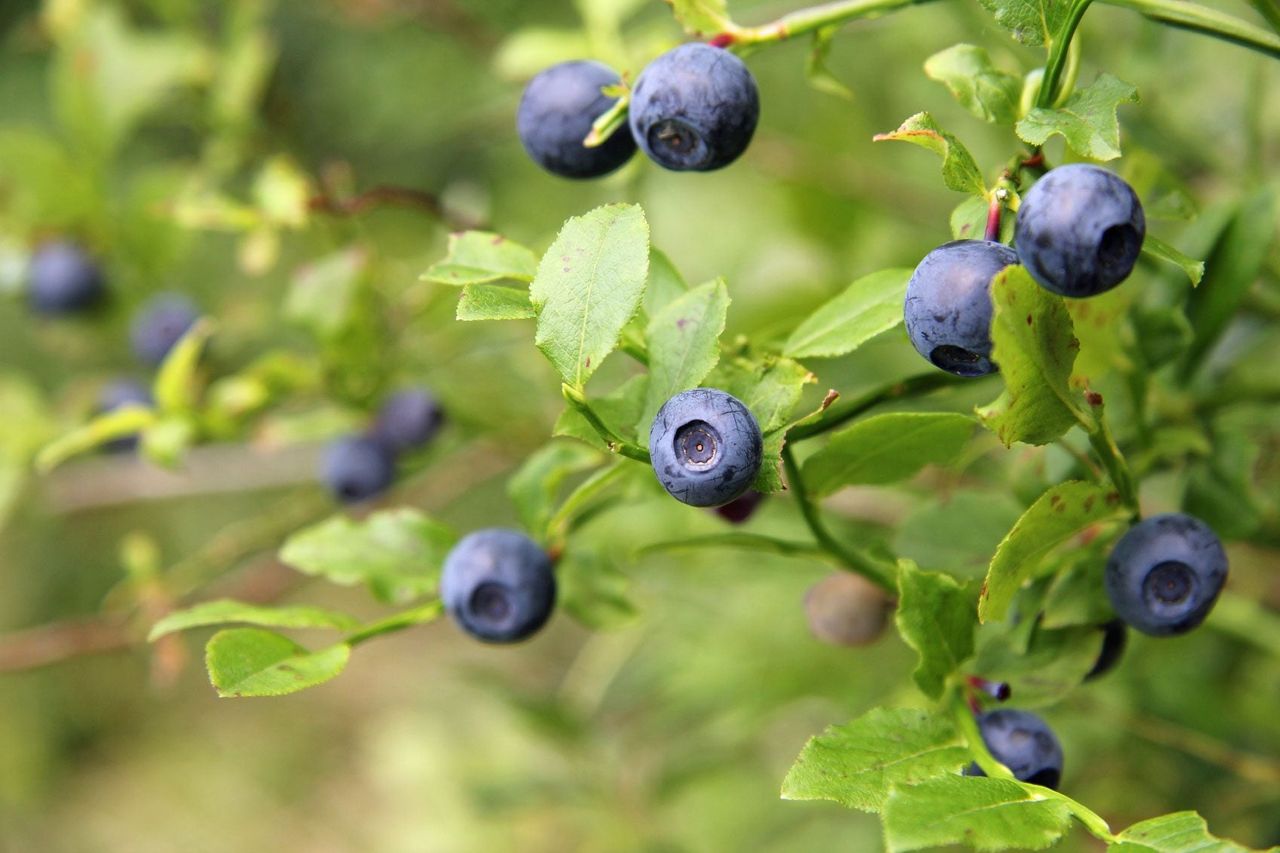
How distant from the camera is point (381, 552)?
0.99 meters

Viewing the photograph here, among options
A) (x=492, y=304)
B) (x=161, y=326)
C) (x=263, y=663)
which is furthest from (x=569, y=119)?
(x=161, y=326)

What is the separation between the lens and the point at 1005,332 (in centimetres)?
63

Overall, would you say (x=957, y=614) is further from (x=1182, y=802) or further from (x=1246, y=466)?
(x=1182, y=802)

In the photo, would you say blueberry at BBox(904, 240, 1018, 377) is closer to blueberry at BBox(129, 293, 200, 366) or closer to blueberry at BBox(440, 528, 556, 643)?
blueberry at BBox(440, 528, 556, 643)

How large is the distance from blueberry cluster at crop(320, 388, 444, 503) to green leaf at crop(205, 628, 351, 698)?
54 centimetres

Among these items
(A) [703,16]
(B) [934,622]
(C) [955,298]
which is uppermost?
(A) [703,16]

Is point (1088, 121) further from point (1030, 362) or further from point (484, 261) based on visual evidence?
point (484, 261)

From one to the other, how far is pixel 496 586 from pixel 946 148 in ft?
1.49

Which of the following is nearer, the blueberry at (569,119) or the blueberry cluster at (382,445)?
→ the blueberry at (569,119)

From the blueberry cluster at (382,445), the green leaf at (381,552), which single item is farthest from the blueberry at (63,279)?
the green leaf at (381,552)

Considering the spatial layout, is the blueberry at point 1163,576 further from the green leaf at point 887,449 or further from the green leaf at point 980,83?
the green leaf at point 980,83

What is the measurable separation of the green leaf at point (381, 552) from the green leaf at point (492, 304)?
325 millimetres

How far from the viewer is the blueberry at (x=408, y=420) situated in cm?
135

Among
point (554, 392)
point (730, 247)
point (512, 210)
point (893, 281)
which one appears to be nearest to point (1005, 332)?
point (893, 281)
